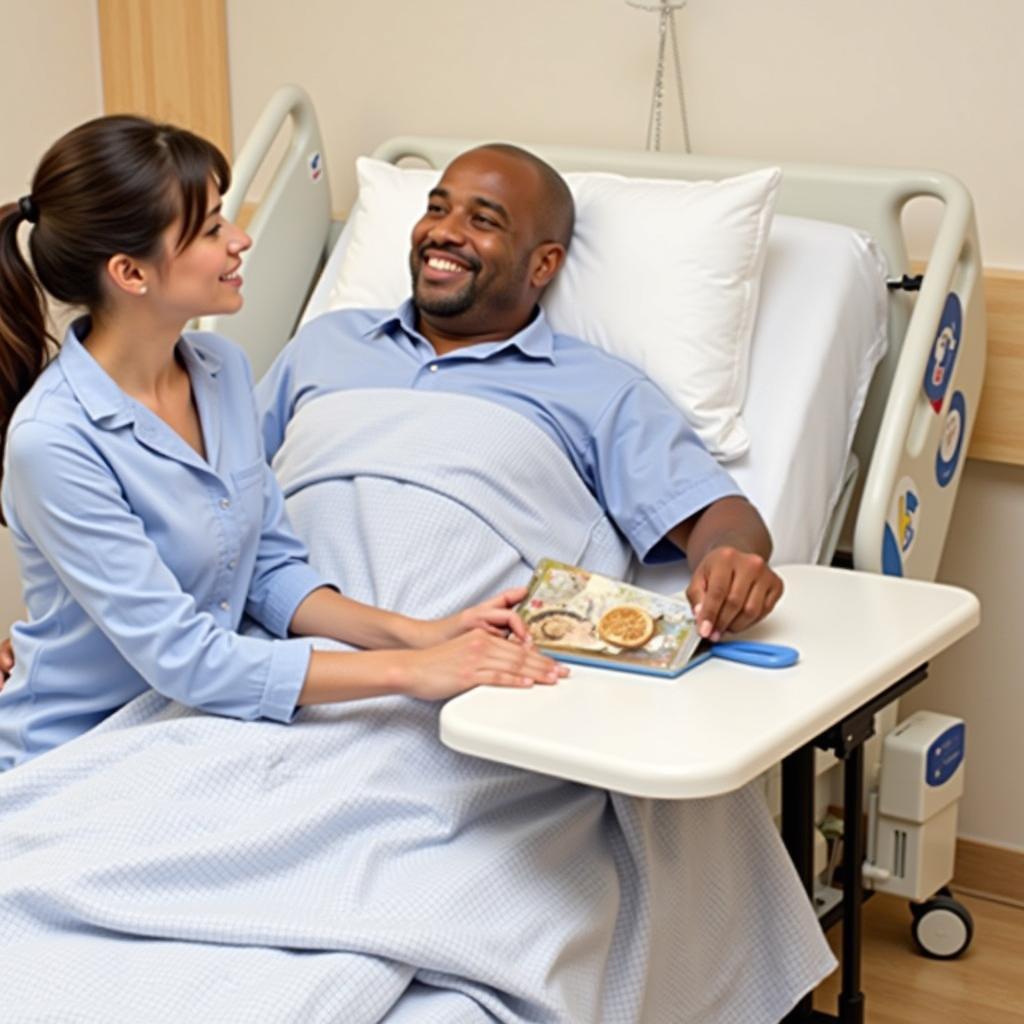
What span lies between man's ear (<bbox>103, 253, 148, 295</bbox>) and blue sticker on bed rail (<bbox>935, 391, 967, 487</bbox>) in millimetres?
1191

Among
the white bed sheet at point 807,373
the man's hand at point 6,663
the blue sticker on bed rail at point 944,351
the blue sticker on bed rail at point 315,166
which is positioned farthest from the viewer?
the blue sticker on bed rail at point 315,166

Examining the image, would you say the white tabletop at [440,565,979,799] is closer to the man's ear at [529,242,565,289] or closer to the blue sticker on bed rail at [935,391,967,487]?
the blue sticker on bed rail at [935,391,967,487]

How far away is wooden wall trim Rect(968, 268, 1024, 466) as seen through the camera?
2660 mm

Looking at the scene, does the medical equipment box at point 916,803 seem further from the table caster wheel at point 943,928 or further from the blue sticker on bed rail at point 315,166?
the blue sticker on bed rail at point 315,166

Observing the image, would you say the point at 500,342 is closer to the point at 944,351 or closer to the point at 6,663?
the point at 944,351

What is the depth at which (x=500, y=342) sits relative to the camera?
247cm

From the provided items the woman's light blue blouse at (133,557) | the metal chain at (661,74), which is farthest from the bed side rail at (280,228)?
the woman's light blue blouse at (133,557)

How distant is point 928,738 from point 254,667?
109 centimetres

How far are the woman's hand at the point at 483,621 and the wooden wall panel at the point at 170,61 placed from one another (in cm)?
178

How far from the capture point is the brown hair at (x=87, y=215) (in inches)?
72.6

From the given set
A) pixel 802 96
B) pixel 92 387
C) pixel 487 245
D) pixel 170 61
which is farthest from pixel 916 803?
pixel 170 61

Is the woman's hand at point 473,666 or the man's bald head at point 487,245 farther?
the man's bald head at point 487,245

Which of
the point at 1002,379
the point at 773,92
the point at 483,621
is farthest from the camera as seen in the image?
the point at 773,92

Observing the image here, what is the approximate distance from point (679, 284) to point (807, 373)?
211mm
